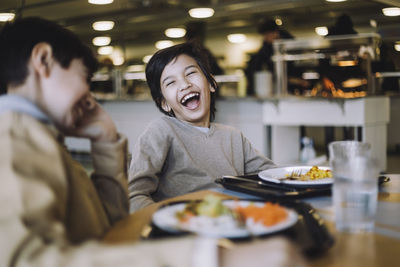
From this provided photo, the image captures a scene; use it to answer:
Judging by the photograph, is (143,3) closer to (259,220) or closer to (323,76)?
(323,76)

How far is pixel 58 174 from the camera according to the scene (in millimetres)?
750

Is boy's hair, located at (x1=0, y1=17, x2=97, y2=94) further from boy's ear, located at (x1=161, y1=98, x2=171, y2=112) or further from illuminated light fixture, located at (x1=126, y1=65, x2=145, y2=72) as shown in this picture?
illuminated light fixture, located at (x1=126, y1=65, x2=145, y2=72)

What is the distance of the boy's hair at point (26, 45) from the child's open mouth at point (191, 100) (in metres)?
0.83

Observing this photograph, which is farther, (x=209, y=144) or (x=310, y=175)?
(x=209, y=144)

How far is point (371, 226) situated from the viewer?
2.95 feet

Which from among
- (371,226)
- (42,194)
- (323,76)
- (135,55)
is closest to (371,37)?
(323,76)

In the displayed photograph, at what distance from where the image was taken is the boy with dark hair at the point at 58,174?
2.10 feet

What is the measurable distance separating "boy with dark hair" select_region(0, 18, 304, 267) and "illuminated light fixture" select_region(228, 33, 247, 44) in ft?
35.0

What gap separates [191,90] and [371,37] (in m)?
3.73

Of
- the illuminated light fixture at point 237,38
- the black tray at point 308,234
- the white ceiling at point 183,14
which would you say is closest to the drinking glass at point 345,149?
the black tray at point 308,234

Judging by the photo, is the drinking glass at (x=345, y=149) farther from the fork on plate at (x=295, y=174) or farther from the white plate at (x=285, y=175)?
the fork on plate at (x=295, y=174)

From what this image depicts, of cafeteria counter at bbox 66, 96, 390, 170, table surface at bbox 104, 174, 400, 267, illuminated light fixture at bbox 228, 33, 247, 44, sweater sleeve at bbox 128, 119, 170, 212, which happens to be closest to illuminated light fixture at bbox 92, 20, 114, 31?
cafeteria counter at bbox 66, 96, 390, 170

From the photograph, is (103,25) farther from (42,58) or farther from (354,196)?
(354,196)

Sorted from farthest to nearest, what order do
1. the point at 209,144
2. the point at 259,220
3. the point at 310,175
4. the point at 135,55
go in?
the point at 135,55
the point at 209,144
the point at 310,175
the point at 259,220
